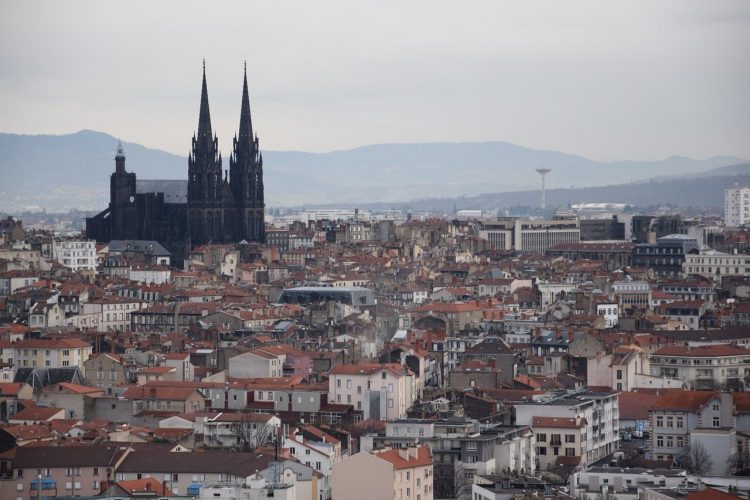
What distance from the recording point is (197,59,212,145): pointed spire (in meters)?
137

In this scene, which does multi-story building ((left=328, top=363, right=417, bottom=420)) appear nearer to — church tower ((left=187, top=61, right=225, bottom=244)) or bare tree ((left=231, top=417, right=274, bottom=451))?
bare tree ((left=231, top=417, right=274, bottom=451))

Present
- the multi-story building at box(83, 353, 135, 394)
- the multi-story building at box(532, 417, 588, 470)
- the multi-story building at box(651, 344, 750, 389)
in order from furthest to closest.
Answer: the multi-story building at box(651, 344, 750, 389)
the multi-story building at box(83, 353, 135, 394)
the multi-story building at box(532, 417, 588, 470)

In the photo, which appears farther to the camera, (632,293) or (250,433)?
(632,293)

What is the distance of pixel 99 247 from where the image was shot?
440ft

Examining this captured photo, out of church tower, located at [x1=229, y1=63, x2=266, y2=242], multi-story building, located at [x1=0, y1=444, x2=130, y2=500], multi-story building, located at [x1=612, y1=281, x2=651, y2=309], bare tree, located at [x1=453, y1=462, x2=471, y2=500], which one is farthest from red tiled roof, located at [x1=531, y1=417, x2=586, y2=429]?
church tower, located at [x1=229, y1=63, x2=266, y2=242]

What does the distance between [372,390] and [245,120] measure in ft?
269

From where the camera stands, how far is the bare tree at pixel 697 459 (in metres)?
45.5

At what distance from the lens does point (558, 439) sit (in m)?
50.7

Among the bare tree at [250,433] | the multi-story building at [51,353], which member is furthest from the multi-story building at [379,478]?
the multi-story building at [51,353]

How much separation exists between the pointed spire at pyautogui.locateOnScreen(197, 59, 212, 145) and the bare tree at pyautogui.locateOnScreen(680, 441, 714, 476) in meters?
90.8

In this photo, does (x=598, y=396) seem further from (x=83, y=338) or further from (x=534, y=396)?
(x=83, y=338)

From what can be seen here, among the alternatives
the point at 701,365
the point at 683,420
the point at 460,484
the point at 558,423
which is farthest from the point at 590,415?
the point at 701,365

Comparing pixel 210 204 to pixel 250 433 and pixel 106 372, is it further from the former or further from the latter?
pixel 250 433

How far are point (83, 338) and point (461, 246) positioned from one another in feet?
268
